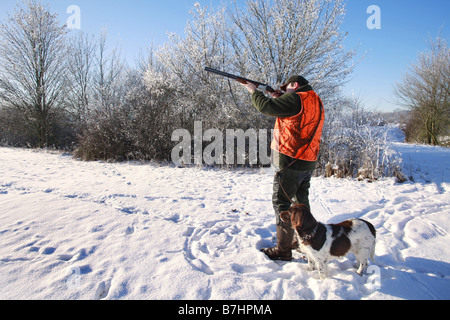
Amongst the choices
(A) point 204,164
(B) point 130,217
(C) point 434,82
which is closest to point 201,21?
(A) point 204,164

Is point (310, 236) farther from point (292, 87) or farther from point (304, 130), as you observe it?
point (292, 87)

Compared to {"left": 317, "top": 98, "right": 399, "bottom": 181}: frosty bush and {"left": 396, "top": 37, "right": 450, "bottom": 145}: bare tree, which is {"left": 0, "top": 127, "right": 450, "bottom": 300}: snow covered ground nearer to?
{"left": 317, "top": 98, "right": 399, "bottom": 181}: frosty bush

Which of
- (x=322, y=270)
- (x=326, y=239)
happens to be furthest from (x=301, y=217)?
(x=322, y=270)

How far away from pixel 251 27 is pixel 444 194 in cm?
767

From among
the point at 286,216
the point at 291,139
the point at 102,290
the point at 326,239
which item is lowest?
the point at 102,290

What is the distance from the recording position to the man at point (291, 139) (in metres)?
→ 2.10

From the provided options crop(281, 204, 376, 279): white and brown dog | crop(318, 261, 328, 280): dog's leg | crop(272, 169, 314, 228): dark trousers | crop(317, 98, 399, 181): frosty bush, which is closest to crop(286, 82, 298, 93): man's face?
crop(272, 169, 314, 228): dark trousers

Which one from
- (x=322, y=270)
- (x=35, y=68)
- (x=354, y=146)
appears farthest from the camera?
(x=35, y=68)

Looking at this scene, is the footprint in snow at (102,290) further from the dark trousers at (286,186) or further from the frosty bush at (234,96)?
the frosty bush at (234,96)

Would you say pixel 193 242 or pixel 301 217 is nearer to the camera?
pixel 301 217

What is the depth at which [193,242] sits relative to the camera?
2.66 meters

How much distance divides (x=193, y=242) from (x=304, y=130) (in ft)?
6.02

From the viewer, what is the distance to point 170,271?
79.1 inches

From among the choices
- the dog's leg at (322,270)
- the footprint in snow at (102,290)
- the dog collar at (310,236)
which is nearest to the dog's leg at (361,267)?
the dog's leg at (322,270)
